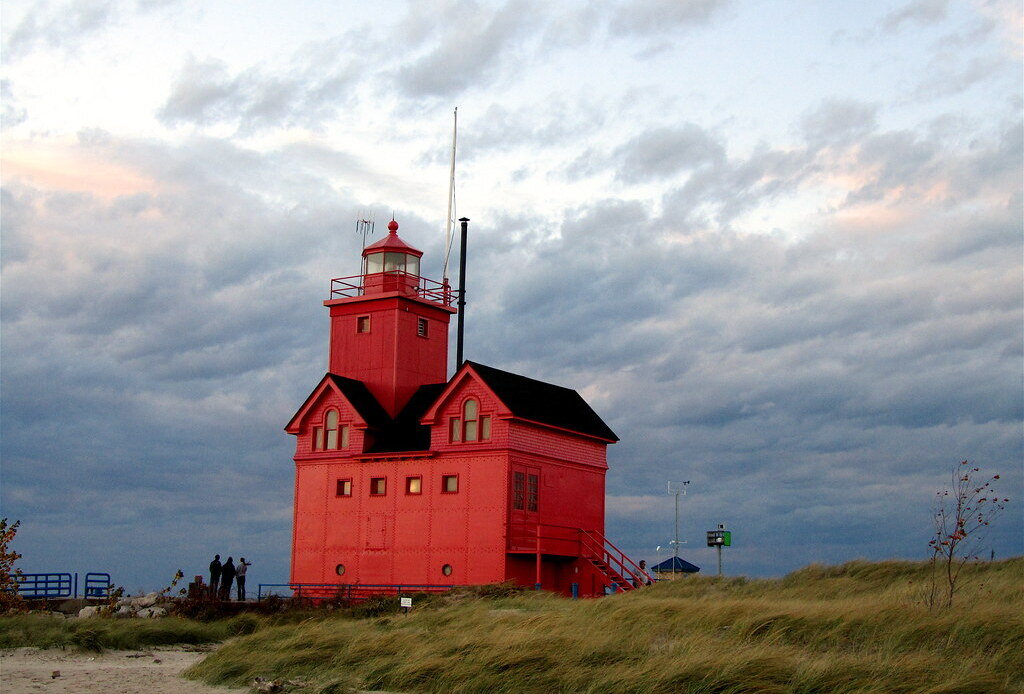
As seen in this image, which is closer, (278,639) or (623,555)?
(278,639)

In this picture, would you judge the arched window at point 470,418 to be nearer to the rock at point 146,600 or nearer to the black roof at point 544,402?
the black roof at point 544,402

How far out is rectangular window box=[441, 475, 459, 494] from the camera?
129 feet

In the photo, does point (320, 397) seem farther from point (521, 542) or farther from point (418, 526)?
point (521, 542)

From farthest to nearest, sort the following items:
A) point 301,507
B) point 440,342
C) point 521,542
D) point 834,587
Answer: point 440,342
point 301,507
point 521,542
point 834,587

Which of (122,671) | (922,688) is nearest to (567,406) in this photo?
(122,671)

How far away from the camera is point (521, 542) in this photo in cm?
3866

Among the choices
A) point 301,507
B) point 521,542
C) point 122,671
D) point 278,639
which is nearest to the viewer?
point 122,671

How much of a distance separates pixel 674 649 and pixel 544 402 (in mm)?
22552

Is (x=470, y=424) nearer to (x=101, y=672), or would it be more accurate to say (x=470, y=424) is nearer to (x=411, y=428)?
(x=411, y=428)

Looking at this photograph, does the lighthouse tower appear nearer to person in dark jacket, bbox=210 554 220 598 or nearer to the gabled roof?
the gabled roof

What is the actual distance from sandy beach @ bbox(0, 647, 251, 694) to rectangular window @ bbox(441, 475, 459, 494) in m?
11.3

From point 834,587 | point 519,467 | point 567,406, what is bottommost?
point 834,587

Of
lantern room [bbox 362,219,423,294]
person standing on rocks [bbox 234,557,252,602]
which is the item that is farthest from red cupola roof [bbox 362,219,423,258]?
person standing on rocks [bbox 234,557,252,602]

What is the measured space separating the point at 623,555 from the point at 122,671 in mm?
19701
